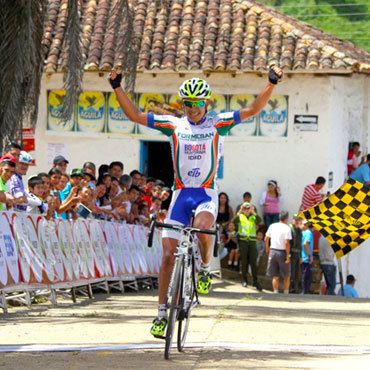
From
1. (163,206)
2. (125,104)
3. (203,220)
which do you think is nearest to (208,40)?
(163,206)

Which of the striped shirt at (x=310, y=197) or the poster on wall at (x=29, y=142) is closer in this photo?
the striped shirt at (x=310, y=197)

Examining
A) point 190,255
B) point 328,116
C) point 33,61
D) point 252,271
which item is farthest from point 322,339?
point 328,116

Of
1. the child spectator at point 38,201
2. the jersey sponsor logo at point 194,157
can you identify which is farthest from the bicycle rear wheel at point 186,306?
the child spectator at point 38,201

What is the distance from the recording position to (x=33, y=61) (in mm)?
11578

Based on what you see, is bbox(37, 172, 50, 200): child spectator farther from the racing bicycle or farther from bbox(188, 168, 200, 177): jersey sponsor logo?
the racing bicycle

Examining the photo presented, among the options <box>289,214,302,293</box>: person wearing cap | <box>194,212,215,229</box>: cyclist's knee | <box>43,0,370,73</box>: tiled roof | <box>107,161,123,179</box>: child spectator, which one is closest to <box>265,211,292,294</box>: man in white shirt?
<box>289,214,302,293</box>: person wearing cap

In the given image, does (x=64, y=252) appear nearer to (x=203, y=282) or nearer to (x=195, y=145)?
(x=203, y=282)

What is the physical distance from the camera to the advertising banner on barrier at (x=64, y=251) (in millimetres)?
12930

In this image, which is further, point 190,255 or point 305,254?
point 305,254

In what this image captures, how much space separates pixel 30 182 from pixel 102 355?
21.1 ft

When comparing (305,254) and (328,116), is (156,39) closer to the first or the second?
(328,116)

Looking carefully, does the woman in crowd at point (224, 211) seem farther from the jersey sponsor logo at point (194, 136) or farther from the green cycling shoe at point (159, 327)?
the green cycling shoe at point (159, 327)

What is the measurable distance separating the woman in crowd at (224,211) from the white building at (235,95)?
1297 millimetres

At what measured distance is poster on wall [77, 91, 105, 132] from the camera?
27.2 meters
